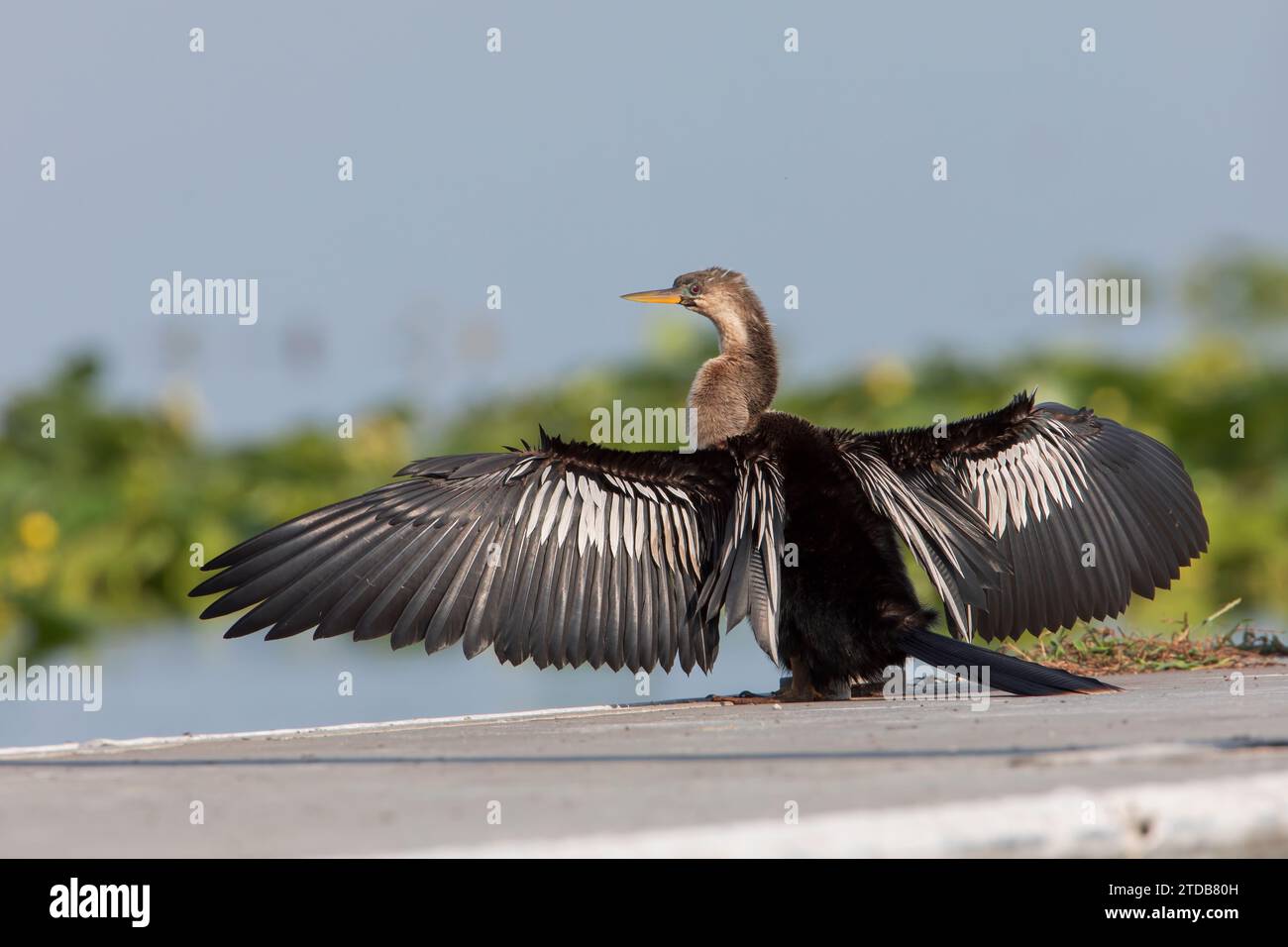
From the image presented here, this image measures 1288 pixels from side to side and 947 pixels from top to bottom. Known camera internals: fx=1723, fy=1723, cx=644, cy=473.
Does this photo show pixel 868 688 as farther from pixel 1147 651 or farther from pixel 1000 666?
pixel 1147 651

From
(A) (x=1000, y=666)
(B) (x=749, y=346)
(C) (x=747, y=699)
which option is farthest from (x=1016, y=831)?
(B) (x=749, y=346)

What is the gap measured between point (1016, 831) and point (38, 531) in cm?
1483

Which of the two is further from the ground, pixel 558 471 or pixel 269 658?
pixel 558 471

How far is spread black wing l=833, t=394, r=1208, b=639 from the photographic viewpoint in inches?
222

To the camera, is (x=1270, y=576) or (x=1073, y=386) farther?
(x=1073, y=386)

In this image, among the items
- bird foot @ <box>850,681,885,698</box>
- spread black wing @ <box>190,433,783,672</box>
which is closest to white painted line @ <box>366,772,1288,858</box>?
spread black wing @ <box>190,433,783,672</box>

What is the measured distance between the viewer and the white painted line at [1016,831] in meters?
2.65

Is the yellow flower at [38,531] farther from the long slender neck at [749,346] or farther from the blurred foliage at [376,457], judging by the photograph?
the long slender neck at [749,346]

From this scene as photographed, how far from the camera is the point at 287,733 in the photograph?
16.0ft

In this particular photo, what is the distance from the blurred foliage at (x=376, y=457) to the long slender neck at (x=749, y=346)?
761 centimetres

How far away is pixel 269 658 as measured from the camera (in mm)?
13328
